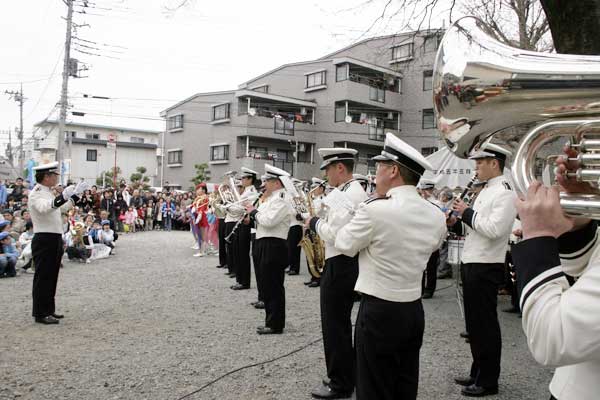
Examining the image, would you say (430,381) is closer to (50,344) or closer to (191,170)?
A: (50,344)

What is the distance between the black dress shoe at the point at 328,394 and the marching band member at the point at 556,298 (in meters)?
2.56

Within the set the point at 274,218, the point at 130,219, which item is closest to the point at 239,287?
the point at 274,218

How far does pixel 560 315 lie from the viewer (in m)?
1.19

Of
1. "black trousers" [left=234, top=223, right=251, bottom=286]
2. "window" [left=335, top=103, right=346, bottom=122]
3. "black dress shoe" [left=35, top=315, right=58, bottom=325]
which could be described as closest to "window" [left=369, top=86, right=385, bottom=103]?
"window" [left=335, top=103, right=346, bottom=122]

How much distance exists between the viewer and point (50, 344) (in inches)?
199

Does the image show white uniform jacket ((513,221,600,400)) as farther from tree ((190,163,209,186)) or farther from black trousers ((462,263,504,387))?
tree ((190,163,209,186))

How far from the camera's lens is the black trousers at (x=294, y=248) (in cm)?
1055

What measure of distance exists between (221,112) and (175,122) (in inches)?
296

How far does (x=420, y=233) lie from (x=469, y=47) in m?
1.37

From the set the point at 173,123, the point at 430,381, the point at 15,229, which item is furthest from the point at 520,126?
the point at 173,123

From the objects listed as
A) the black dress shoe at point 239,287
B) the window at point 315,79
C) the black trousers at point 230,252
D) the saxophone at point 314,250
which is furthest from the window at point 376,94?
the black dress shoe at point 239,287

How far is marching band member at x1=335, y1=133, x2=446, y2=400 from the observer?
2.68 meters

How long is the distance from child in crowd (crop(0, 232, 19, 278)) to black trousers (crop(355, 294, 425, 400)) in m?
8.68

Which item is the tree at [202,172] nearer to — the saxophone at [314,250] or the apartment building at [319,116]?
the apartment building at [319,116]
